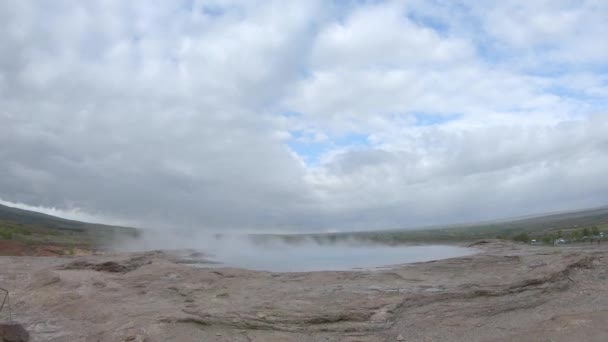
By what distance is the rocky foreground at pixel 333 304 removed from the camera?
981 cm

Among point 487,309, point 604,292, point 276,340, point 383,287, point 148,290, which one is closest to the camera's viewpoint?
point 276,340

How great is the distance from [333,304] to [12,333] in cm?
661

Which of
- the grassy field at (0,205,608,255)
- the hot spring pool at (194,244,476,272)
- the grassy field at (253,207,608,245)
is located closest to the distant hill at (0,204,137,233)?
the grassy field at (0,205,608,255)

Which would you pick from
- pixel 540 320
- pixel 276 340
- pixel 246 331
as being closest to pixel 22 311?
pixel 246 331

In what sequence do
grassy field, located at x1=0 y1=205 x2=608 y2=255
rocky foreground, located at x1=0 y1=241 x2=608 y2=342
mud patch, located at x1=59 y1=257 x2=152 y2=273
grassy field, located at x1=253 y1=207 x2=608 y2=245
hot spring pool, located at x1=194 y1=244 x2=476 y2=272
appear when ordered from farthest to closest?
1. grassy field, located at x1=253 y1=207 x2=608 y2=245
2. grassy field, located at x1=0 y1=205 x2=608 y2=255
3. hot spring pool, located at x1=194 y1=244 x2=476 y2=272
4. mud patch, located at x1=59 y1=257 x2=152 y2=273
5. rocky foreground, located at x1=0 y1=241 x2=608 y2=342

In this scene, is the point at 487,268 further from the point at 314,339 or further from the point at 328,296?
the point at 314,339

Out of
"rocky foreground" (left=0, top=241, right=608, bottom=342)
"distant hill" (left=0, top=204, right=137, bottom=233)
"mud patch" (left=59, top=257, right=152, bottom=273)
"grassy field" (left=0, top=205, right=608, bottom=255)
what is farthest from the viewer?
"distant hill" (left=0, top=204, right=137, bottom=233)

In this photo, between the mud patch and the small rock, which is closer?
the small rock

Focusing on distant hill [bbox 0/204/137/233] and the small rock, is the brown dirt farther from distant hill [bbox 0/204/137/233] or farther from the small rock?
distant hill [bbox 0/204/137/233]

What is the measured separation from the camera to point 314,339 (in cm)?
972

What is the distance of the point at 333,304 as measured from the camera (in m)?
11.1

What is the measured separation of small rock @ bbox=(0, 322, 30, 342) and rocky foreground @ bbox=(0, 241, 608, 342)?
0.58 m

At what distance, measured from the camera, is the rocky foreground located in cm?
981

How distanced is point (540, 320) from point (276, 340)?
524 centimetres
